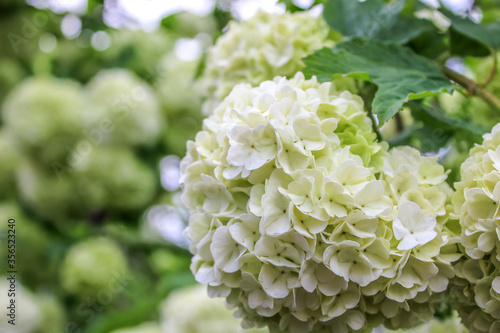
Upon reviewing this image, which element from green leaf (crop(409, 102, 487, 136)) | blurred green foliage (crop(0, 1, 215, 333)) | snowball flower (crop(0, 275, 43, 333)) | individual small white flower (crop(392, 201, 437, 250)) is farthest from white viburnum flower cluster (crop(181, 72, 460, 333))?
snowball flower (crop(0, 275, 43, 333))

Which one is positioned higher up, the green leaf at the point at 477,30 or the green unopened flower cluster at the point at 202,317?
the green leaf at the point at 477,30

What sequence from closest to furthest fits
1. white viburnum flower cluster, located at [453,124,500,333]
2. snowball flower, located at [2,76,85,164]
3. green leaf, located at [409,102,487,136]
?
white viburnum flower cluster, located at [453,124,500,333]
green leaf, located at [409,102,487,136]
snowball flower, located at [2,76,85,164]

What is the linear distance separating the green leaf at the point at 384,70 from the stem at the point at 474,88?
0.19ft

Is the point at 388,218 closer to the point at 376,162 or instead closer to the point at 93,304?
the point at 376,162

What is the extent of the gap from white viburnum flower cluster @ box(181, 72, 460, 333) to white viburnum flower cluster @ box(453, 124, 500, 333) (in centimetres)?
2

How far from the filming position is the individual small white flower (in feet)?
1.34

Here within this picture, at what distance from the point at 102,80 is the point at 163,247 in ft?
1.56

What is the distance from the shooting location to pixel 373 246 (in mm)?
412

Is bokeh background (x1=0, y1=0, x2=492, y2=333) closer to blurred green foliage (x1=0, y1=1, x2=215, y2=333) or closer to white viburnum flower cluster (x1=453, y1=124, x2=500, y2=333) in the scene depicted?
blurred green foliage (x1=0, y1=1, x2=215, y2=333)

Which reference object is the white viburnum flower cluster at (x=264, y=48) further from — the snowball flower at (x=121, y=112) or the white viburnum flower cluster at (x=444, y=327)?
the snowball flower at (x=121, y=112)

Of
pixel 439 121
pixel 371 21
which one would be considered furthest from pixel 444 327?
pixel 371 21

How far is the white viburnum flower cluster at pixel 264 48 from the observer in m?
0.59

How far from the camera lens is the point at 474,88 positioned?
22.5 inches

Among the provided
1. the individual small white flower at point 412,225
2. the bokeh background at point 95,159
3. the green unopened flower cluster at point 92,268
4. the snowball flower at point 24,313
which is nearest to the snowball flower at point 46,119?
the bokeh background at point 95,159
